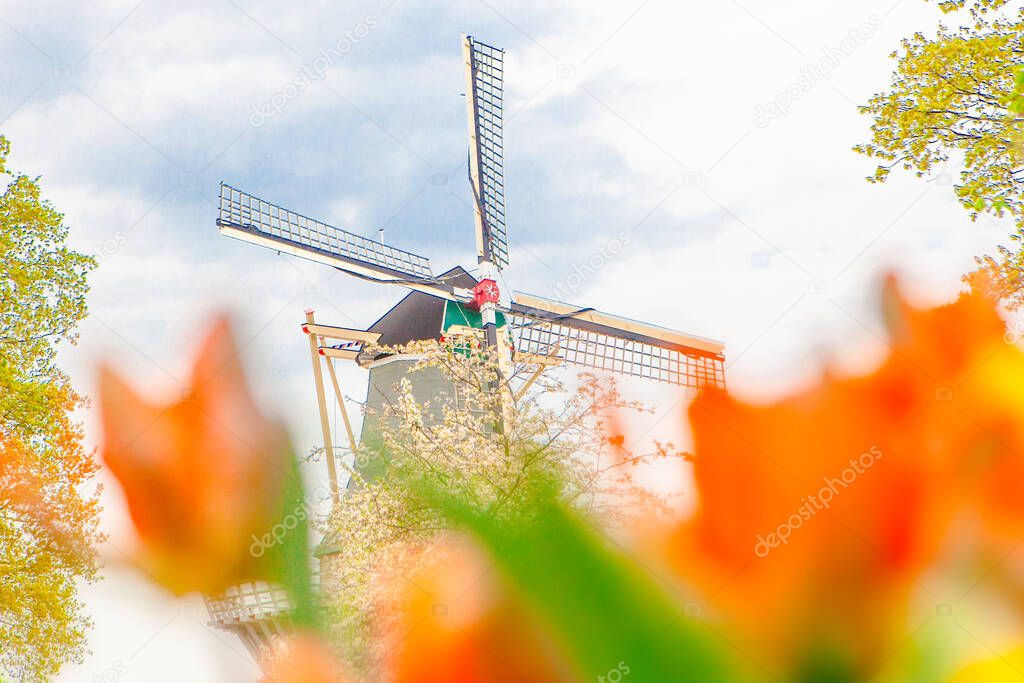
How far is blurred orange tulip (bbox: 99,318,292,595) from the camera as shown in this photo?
2633 centimetres

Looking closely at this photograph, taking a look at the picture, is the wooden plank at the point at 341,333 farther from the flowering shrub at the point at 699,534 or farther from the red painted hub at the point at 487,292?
the red painted hub at the point at 487,292

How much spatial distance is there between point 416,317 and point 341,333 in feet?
7.40

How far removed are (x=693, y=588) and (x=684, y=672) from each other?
205 cm

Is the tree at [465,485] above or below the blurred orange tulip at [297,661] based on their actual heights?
above

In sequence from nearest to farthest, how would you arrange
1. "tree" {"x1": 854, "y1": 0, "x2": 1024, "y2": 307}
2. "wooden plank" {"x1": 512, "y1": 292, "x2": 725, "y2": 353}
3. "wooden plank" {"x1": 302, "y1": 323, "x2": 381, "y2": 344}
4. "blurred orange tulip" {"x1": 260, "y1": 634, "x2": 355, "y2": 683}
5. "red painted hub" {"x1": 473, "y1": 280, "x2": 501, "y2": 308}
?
"tree" {"x1": 854, "y1": 0, "x2": 1024, "y2": 307}, "blurred orange tulip" {"x1": 260, "y1": 634, "x2": 355, "y2": 683}, "red painted hub" {"x1": 473, "y1": 280, "x2": 501, "y2": 308}, "wooden plank" {"x1": 512, "y1": 292, "x2": 725, "y2": 353}, "wooden plank" {"x1": 302, "y1": 323, "x2": 381, "y2": 344}

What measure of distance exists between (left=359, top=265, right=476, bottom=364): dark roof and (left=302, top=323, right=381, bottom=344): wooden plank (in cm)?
A: 33

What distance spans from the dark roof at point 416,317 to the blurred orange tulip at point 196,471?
13.2 feet

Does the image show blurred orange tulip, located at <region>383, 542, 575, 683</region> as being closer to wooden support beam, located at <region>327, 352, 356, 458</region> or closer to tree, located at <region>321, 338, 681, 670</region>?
tree, located at <region>321, 338, 681, 670</region>

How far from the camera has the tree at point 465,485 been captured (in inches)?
541

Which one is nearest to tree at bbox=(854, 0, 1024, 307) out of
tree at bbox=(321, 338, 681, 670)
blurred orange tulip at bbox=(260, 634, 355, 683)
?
tree at bbox=(321, 338, 681, 670)

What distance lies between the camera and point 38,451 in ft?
53.6

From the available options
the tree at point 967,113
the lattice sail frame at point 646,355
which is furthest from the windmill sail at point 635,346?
the tree at point 967,113

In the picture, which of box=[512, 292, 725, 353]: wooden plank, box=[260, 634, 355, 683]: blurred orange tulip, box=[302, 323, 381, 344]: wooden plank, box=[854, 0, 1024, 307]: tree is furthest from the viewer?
box=[302, 323, 381, 344]: wooden plank

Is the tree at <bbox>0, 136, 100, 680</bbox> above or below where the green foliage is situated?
above
